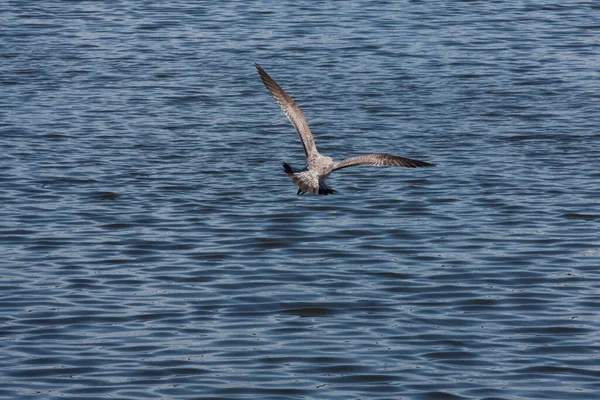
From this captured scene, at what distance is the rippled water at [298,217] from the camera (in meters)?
9.69

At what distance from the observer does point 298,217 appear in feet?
44.6

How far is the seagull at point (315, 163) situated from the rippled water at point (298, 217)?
2.95 ft

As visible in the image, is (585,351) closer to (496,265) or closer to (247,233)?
(496,265)

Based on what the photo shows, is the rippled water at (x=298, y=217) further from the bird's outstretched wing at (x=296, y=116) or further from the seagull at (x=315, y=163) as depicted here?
the bird's outstretched wing at (x=296, y=116)

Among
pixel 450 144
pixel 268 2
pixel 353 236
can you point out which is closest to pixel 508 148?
pixel 450 144

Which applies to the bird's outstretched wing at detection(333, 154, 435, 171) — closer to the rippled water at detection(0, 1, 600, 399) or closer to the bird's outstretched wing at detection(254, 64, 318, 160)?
the bird's outstretched wing at detection(254, 64, 318, 160)

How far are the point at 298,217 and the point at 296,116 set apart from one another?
136cm

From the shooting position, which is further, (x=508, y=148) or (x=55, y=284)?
(x=508, y=148)

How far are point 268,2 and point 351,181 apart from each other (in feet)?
41.5

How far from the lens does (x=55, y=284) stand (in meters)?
11.4

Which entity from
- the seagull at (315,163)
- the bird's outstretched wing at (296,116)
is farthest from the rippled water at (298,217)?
the bird's outstretched wing at (296,116)

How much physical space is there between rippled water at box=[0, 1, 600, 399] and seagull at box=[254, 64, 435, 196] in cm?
90

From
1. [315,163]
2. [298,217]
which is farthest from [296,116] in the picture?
[298,217]

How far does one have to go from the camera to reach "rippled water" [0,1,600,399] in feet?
31.8
